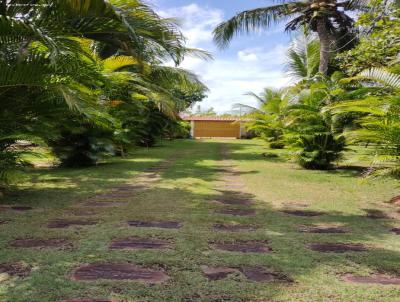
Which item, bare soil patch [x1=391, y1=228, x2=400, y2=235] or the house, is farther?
the house

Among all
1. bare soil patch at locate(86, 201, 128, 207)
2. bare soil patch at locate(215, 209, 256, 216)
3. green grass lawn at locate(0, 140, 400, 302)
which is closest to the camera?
green grass lawn at locate(0, 140, 400, 302)

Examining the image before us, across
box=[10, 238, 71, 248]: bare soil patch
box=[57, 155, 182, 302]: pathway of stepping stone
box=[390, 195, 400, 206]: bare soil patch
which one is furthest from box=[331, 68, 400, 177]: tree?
box=[10, 238, 71, 248]: bare soil patch

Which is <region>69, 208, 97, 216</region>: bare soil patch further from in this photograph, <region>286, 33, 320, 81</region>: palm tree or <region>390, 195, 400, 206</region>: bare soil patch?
<region>286, 33, 320, 81</region>: palm tree

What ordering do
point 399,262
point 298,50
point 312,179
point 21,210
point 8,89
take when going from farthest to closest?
point 298,50 < point 312,179 < point 8,89 < point 21,210 < point 399,262

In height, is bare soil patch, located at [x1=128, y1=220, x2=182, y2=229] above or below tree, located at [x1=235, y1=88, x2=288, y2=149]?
below

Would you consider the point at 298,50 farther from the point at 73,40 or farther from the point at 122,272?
the point at 122,272

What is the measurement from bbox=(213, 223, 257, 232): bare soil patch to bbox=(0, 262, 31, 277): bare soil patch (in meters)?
1.70

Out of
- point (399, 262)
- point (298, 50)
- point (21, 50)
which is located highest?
point (298, 50)

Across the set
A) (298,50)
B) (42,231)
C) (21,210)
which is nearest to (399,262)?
(42,231)

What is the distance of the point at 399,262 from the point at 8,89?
4.40m

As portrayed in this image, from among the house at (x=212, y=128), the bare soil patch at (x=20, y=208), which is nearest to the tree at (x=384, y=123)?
the bare soil patch at (x=20, y=208)

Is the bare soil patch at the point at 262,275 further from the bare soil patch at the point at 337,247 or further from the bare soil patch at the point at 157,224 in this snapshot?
the bare soil patch at the point at 157,224

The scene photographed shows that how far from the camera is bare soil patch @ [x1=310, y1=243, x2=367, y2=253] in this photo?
333 cm

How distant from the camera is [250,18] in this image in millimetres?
15305
